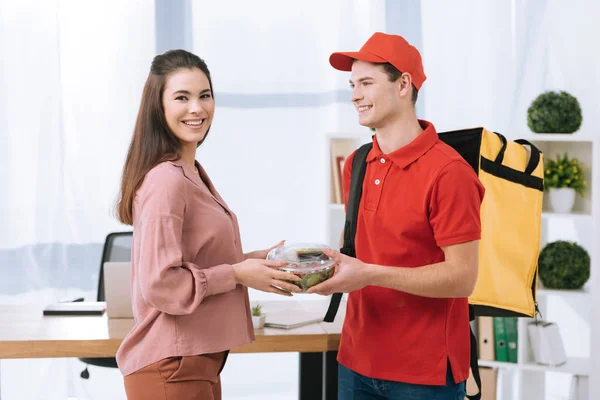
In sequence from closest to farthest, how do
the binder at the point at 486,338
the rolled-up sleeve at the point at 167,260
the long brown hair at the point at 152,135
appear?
the rolled-up sleeve at the point at 167,260 → the long brown hair at the point at 152,135 → the binder at the point at 486,338

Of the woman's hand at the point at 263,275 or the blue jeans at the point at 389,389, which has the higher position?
the woman's hand at the point at 263,275

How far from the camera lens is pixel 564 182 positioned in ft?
12.0

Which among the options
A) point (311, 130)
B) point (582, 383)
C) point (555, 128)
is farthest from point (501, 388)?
point (311, 130)

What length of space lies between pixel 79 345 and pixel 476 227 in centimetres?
155

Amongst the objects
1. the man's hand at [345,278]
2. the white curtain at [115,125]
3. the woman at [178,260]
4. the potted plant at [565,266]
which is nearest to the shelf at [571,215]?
the potted plant at [565,266]

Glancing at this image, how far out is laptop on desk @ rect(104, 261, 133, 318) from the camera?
9.46 ft

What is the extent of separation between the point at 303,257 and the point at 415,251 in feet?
1.04

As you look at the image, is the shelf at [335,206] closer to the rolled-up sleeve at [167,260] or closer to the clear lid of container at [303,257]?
the clear lid of container at [303,257]

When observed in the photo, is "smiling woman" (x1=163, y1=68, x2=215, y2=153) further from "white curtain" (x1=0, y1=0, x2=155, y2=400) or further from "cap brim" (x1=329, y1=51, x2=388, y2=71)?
"white curtain" (x1=0, y1=0, x2=155, y2=400)

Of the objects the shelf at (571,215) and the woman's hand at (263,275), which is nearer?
the woman's hand at (263,275)

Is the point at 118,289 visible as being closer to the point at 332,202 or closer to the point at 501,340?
the point at 332,202

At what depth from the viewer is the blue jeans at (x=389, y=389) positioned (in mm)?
1957

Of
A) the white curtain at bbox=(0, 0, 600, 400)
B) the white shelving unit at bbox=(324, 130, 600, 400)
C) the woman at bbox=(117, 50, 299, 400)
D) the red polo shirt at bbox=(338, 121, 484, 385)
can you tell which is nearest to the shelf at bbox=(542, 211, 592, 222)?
the white shelving unit at bbox=(324, 130, 600, 400)

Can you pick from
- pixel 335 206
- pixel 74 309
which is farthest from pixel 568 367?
pixel 74 309
